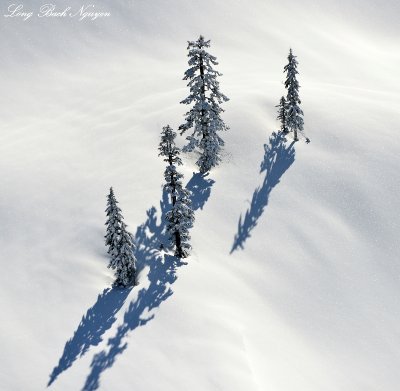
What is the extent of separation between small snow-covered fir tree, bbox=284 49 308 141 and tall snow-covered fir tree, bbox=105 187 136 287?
19.5m

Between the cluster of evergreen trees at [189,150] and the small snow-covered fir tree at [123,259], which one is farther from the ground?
the cluster of evergreen trees at [189,150]

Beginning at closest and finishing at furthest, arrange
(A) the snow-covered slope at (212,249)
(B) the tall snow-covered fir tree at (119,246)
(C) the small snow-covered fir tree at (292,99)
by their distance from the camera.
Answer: (A) the snow-covered slope at (212,249) → (B) the tall snow-covered fir tree at (119,246) → (C) the small snow-covered fir tree at (292,99)

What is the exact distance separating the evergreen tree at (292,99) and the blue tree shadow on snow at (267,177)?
6.16 feet

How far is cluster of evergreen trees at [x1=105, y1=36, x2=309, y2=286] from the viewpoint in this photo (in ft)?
96.6

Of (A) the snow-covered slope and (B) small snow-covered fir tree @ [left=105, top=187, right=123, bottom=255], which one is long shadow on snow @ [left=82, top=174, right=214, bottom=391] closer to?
(A) the snow-covered slope

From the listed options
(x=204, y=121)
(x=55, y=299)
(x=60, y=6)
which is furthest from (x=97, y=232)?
(x=60, y=6)

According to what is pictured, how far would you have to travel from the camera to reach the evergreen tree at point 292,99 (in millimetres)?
40812

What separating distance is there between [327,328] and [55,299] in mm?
17711

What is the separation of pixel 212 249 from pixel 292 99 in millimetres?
15578

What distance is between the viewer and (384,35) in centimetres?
9162

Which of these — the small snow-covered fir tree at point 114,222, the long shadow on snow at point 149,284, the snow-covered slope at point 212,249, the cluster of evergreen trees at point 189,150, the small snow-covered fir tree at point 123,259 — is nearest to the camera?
the long shadow on snow at point 149,284

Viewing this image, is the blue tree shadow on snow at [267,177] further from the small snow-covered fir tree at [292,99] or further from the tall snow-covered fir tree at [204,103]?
the tall snow-covered fir tree at [204,103]

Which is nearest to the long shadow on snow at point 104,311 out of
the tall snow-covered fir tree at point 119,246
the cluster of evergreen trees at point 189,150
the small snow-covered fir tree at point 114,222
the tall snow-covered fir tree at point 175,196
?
the cluster of evergreen trees at point 189,150

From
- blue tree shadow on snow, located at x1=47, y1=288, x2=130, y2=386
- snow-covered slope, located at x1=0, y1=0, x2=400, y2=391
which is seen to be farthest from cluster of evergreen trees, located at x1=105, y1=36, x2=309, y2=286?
snow-covered slope, located at x1=0, y1=0, x2=400, y2=391
